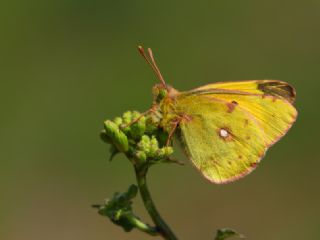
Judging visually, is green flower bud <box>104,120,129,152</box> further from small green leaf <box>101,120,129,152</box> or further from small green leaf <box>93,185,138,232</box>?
small green leaf <box>93,185,138,232</box>

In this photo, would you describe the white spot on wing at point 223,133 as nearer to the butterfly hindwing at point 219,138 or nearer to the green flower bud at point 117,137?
the butterfly hindwing at point 219,138

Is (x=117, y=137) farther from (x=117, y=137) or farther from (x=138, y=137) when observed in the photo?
(x=138, y=137)

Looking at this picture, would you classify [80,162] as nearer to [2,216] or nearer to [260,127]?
[2,216]

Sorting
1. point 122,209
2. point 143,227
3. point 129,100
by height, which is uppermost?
point 129,100

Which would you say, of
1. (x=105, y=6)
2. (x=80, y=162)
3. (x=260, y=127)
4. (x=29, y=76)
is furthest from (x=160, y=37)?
(x=260, y=127)

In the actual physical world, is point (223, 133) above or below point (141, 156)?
above

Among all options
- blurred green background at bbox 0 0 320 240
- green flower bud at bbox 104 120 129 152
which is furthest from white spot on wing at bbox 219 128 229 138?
blurred green background at bbox 0 0 320 240

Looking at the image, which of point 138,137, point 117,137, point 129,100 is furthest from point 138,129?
point 129,100
